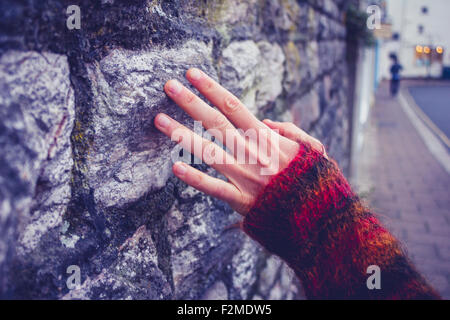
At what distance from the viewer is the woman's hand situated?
2.67 ft

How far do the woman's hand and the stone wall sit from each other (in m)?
0.06

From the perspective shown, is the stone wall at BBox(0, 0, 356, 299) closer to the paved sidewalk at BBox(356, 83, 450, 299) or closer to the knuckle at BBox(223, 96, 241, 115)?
the knuckle at BBox(223, 96, 241, 115)

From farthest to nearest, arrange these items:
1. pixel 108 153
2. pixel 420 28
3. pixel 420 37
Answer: pixel 420 37, pixel 420 28, pixel 108 153

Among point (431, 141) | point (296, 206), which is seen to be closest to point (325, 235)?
point (296, 206)

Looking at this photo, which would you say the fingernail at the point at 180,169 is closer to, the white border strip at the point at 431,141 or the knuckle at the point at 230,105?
the knuckle at the point at 230,105

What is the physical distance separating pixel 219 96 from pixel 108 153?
0.93ft

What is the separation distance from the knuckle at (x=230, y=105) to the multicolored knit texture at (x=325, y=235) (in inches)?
7.6

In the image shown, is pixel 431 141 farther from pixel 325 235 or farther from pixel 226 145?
pixel 226 145

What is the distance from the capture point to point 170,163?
36.7 inches

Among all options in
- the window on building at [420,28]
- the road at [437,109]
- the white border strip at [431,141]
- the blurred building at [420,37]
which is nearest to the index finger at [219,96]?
the white border strip at [431,141]

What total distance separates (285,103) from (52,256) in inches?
53.0

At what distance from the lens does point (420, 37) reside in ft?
102

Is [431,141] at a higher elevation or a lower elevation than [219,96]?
lower

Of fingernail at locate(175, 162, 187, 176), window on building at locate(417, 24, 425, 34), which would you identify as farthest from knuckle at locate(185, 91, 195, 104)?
window on building at locate(417, 24, 425, 34)
